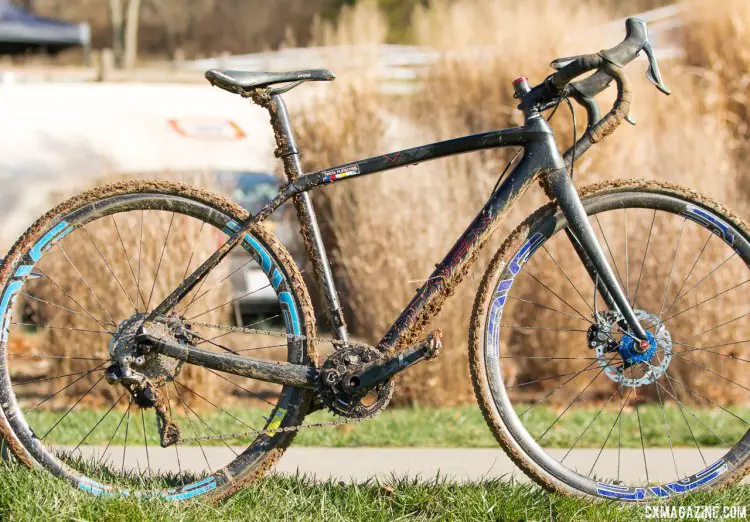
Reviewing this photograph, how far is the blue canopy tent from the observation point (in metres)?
20.8

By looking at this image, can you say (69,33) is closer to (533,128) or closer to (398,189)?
(398,189)

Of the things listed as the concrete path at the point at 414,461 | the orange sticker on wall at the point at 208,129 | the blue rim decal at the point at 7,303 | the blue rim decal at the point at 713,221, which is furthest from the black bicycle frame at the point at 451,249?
the orange sticker on wall at the point at 208,129

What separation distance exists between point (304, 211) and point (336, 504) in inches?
41.1

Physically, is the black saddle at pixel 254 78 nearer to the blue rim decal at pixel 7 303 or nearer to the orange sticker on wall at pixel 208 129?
the blue rim decal at pixel 7 303

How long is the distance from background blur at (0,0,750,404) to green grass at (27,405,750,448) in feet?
1.54

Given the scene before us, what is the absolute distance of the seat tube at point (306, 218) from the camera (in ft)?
12.2

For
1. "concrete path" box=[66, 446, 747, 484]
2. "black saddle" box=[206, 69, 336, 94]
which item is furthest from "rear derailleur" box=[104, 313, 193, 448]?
"concrete path" box=[66, 446, 747, 484]

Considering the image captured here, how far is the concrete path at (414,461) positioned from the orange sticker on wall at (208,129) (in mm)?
6171

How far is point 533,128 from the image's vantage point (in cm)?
371

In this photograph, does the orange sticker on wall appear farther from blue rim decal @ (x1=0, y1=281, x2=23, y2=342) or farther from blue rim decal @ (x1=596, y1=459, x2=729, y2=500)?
blue rim decal @ (x1=596, y1=459, x2=729, y2=500)

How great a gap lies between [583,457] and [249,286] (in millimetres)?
3515

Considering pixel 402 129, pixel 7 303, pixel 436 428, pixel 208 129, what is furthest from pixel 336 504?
pixel 208 129

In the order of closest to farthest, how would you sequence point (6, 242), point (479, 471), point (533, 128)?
point (533, 128)
point (479, 471)
point (6, 242)

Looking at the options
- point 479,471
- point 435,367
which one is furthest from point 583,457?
point 435,367
